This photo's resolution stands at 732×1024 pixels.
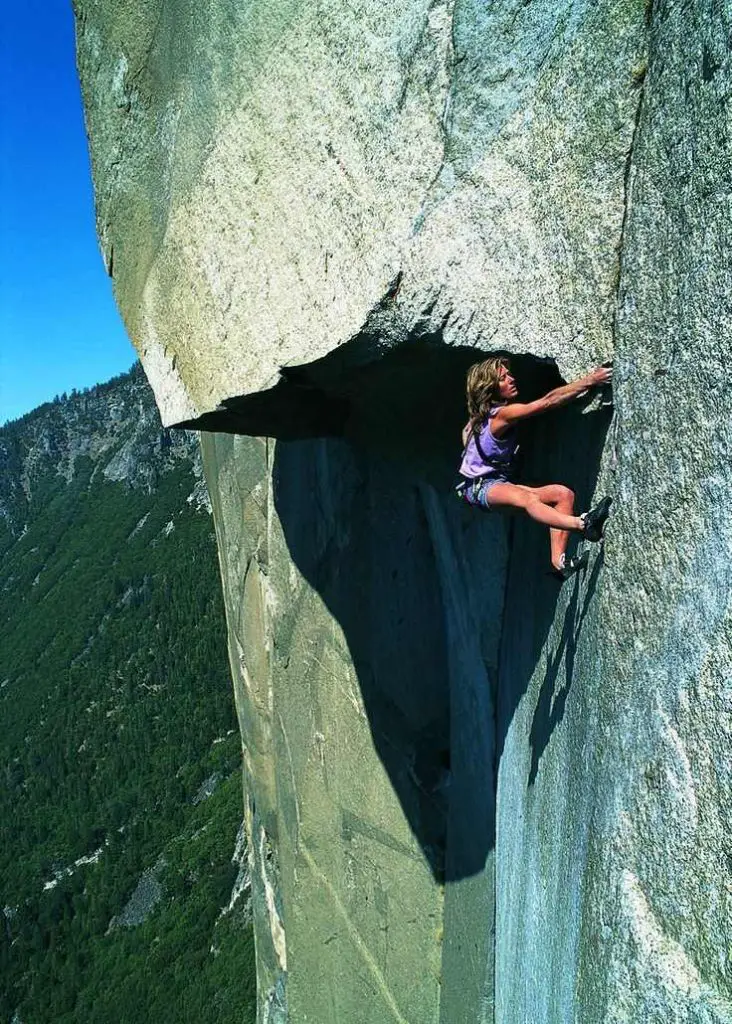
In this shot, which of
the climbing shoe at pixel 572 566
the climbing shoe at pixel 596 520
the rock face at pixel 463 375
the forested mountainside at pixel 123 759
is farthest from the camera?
the forested mountainside at pixel 123 759

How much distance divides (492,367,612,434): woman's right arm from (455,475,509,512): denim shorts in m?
0.24

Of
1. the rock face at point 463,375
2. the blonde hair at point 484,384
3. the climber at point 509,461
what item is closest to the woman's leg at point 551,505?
the climber at point 509,461

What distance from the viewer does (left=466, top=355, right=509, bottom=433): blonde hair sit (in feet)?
10.8

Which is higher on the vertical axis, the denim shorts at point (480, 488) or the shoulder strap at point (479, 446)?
the shoulder strap at point (479, 446)

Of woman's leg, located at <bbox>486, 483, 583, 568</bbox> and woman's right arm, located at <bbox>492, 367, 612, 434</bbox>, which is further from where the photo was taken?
woman's leg, located at <bbox>486, 483, 583, 568</bbox>

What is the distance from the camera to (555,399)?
3.01m

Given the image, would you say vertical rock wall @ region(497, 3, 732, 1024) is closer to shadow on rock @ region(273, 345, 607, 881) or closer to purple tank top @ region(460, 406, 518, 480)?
purple tank top @ region(460, 406, 518, 480)

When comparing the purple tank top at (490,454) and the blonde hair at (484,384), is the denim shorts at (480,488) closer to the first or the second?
the purple tank top at (490,454)

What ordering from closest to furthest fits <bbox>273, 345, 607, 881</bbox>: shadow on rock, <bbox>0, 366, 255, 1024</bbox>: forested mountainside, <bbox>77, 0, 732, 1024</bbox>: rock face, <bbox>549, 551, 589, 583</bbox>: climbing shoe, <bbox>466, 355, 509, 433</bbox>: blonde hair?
<bbox>77, 0, 732, 1024</bbox>: rock face, <bbox>549, 551, 589, 583</bbox>: climbing shoe, <bbox>466, 355, 509, 433</bbox>: blonde hair, <bbox>273, 345, 607, 881</bbox>: shadow on rock, <bbox>0, 366, 255, 1024</bbox>: forested mountainside

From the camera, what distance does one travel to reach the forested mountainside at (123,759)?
51062mm

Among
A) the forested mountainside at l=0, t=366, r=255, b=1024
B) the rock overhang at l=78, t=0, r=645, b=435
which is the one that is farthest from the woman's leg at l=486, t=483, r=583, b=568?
the forested mountainside at l=0, t=366, r=255, b=1024

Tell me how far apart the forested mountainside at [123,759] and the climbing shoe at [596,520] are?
40.2 m

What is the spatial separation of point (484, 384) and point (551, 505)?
1.83 feet

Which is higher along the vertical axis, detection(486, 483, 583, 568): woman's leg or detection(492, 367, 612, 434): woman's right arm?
detection(492, 367, 612, 434): woman's right arm
